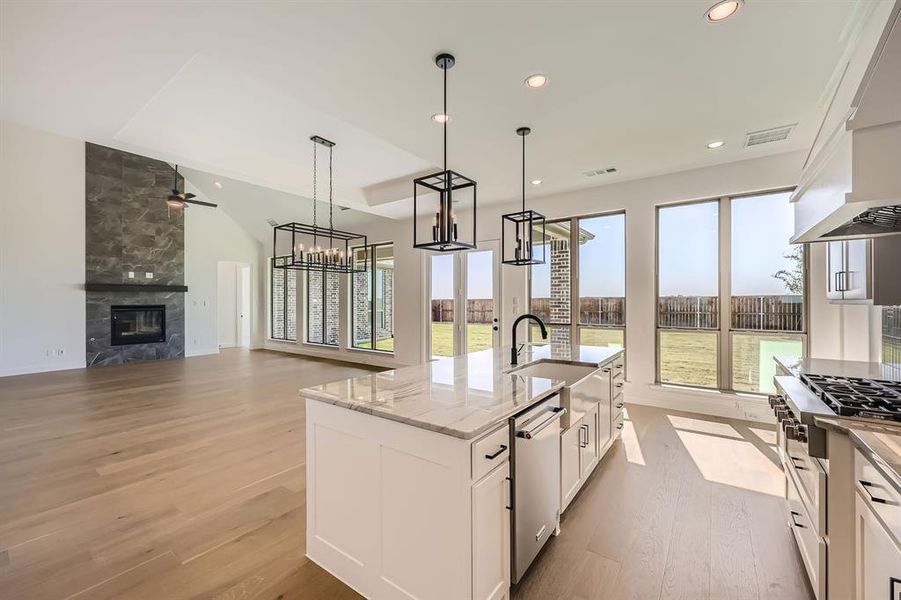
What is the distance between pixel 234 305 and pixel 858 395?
1228 centimetres

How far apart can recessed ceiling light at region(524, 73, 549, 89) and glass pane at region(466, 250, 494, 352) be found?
3.56 metres

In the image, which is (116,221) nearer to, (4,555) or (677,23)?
(4,555)

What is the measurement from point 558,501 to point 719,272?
4.01 m

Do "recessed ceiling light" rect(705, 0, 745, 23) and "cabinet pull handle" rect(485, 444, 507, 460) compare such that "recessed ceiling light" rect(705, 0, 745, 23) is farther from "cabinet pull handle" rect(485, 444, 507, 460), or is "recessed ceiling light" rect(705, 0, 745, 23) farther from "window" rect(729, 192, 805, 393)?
"window" rect(729, 192, 805, 393)

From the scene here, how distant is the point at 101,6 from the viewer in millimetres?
2439

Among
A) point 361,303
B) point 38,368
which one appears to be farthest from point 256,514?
point 38,368

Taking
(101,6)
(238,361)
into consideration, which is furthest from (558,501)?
(238,361)

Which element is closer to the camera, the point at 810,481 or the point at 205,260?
the point at 810,481

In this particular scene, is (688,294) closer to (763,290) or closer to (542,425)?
(763,290)

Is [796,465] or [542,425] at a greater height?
[542,425]

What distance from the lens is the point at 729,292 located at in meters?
4.59

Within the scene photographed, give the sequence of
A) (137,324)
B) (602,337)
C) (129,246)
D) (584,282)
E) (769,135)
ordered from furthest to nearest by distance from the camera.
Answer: (137,324), (129,246), (584,282), (602,337), (769,135)

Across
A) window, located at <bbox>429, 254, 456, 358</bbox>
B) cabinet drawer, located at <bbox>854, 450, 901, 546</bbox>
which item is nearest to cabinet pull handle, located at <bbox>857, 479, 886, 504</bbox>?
cabinet drawer, located at <bbox>854, 450, 901, 546</bbox>

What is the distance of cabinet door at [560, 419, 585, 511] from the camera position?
221 centimetres
